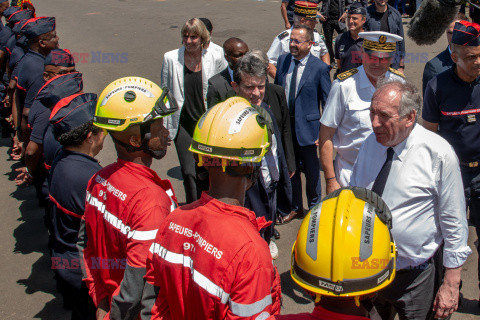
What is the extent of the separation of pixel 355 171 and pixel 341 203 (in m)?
1.62

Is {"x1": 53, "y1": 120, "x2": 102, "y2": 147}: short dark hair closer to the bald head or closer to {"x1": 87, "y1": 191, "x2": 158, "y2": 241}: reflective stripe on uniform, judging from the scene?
{"x1": 87, "y1": 191, "x2": 158, "y2": 241}: reflective stripe on uniform

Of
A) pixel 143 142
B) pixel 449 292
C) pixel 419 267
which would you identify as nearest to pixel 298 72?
pixel 419 267

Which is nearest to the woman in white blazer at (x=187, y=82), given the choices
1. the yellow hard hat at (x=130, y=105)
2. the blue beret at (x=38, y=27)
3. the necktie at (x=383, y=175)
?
the blue beret at (x=38, y=27)

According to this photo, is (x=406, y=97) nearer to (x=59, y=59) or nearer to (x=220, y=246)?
(x=220, y=246)

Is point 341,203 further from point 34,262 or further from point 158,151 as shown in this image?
point 34,262

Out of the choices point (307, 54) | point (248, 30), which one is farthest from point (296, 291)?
point (248, 30)

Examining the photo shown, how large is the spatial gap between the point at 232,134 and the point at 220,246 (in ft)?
1.58

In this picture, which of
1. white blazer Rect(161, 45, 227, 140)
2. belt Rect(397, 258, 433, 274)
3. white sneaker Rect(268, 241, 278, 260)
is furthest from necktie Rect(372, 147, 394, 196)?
white blazer Rect(161, 45, 227, 140)

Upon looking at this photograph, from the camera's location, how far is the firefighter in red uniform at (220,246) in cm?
208

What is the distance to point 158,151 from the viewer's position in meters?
2.89

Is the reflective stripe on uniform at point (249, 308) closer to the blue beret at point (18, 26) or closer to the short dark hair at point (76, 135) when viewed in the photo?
the short dark hair at point (76, 135)

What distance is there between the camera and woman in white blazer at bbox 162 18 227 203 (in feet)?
19.8

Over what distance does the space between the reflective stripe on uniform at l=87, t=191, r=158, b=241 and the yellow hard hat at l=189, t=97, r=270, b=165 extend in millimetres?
507

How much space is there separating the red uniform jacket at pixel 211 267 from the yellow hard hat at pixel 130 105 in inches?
26.2
